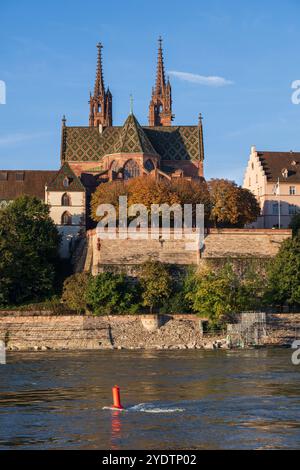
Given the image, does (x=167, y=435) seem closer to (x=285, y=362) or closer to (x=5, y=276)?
(x=285, y=362)

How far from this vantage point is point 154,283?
8619 cm

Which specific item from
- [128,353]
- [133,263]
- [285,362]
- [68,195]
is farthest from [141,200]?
[285,362]

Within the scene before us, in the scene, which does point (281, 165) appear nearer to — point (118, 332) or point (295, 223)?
point (295, 223)

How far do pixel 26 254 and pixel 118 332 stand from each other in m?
13.3

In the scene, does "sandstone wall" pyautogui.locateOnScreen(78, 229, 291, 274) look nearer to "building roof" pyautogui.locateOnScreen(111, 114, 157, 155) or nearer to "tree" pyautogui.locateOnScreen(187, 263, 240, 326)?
"tree" pyautogui.locateOnScreen(187, 263, 240, 326)

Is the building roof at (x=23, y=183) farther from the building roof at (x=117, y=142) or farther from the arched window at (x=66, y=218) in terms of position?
the arched window at (x=66, y=218)

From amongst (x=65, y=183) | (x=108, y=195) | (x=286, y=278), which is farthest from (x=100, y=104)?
(x=286, y=278)

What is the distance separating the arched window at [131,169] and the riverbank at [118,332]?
1292 inches

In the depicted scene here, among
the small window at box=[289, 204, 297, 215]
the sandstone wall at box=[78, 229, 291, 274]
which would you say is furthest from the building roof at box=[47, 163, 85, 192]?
the small window at box=[289, 204, 297, 215]

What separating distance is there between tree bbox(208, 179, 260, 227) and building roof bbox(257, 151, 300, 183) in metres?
13.2

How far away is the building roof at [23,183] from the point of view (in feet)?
370

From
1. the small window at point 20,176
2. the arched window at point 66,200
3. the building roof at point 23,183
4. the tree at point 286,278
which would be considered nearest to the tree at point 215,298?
the tree at point 286,278

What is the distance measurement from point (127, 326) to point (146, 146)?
117 ft

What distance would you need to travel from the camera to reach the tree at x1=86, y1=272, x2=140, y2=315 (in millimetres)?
83500
